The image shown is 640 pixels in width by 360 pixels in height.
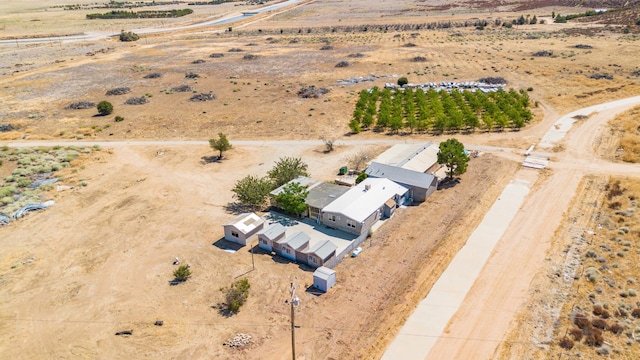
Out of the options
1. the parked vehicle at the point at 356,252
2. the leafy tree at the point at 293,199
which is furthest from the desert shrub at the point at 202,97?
the parked vehicle at the point at 356,252

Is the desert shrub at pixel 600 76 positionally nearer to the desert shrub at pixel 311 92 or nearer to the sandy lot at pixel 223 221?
the sandy lot at pixel 223 221

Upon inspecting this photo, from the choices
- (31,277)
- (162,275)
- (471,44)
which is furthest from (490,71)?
(31,277)

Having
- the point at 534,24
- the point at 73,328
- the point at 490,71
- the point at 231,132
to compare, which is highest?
the point at 534,24

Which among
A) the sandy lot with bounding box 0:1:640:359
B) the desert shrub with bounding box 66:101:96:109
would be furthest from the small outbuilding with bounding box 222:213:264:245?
the desert shrub with bounding box 66:101:96:109

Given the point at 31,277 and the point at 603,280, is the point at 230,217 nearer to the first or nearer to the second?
the point at 31,277

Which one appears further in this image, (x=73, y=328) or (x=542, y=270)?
(x=542, y=270)

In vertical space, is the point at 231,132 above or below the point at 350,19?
below
